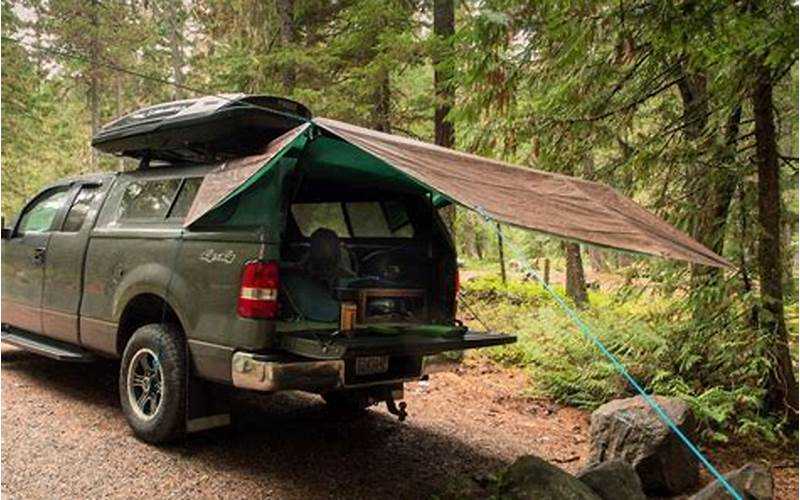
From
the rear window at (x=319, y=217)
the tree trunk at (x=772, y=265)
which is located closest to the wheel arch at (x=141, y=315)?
the rear window at (x=319, y=217)

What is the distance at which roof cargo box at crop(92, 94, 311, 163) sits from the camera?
4594mm

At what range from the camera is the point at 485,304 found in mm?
13641

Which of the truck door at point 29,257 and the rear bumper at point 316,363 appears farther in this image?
the truck door at point 29,257

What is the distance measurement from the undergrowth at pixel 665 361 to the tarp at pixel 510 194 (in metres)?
2.40

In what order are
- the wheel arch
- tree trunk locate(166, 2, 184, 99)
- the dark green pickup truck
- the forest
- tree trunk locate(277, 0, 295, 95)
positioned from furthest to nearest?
tree trunk locate(166, 2, 184, 99), tree trunk locate(277, 0, 295, 95), the forest, the wheel arch, the dark green pickup truck

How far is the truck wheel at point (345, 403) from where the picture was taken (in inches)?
216

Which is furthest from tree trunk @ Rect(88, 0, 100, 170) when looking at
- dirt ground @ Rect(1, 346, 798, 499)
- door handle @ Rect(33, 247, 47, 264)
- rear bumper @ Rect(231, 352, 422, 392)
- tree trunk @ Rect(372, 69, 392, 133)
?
rear bumper @ Rect(231, 352, 422, 392)

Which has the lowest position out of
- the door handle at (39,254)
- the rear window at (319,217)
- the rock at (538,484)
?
the rock at (538,484)

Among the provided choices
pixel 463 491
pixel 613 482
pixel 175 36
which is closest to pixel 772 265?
pixel 613 482

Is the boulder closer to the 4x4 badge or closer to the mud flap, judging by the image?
the mud flap

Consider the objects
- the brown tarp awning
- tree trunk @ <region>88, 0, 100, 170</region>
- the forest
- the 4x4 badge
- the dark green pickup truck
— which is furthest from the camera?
tree trunk @ <region>88, 0, 100, 170</region>

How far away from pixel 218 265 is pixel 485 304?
992 centimetres

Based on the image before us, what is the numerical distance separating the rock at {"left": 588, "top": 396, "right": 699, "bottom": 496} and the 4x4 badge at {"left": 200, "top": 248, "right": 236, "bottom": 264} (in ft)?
10.6

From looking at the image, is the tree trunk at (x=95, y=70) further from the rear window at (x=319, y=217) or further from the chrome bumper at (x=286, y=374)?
the chrome bumper at (x=286, y=374)
